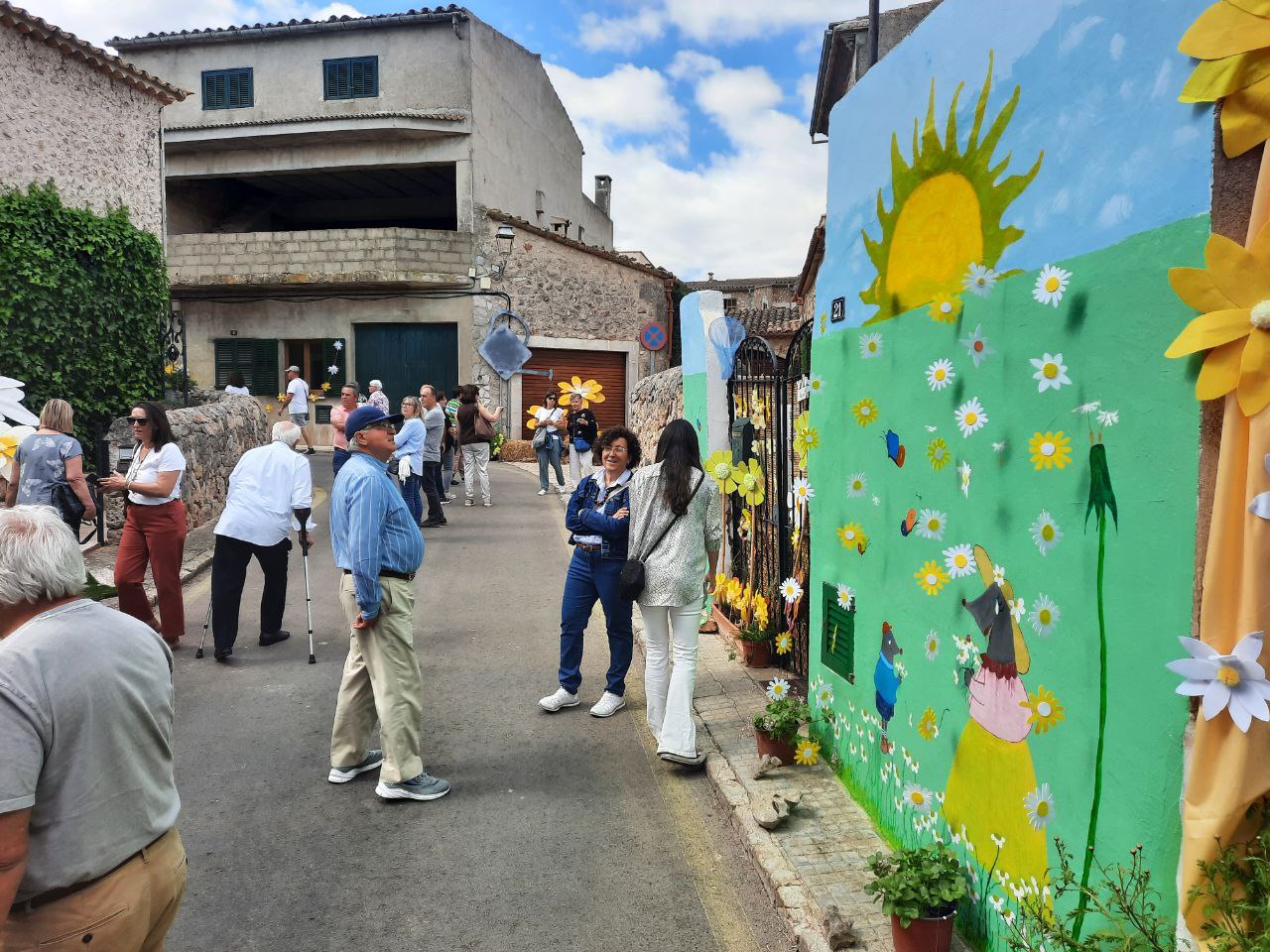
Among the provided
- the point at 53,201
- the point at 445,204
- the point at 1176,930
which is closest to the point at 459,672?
the point at 1176,930

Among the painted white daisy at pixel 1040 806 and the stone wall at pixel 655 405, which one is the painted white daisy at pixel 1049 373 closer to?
the painted white daisy at pixel 1040 806

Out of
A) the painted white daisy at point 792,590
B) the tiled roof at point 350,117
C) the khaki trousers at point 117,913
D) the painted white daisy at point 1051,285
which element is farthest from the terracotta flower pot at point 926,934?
the tiled roof at point 350,117

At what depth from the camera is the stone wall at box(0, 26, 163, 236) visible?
11336mm

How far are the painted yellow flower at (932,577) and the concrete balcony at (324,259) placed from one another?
19.3 meters

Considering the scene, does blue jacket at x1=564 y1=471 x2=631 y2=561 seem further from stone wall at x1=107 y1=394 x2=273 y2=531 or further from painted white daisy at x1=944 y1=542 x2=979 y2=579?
stone wall at x1=107 y1=394 x2=273 y2=531

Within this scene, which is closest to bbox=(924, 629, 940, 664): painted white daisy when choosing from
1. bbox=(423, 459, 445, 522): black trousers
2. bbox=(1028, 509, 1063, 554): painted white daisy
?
bbox=(1028, 509, 1063, 554): painted white daisy

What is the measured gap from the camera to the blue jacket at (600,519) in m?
5.33

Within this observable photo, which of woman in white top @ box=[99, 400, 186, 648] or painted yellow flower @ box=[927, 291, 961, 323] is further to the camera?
woman in white top @ box=[99, 400, 186, 648]

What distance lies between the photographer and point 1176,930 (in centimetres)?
218

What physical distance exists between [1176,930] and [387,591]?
11.5ft

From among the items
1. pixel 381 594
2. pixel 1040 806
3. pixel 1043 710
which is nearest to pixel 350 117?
pixel 381 594

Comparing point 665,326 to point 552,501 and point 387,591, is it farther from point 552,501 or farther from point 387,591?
point 387,591

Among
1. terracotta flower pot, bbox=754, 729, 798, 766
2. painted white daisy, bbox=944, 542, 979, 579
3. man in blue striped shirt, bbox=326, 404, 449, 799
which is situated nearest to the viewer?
painted white daisy, bbox=944, 542, 979, 579

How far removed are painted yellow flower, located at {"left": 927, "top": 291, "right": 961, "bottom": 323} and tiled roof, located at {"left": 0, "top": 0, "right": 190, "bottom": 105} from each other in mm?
12599
